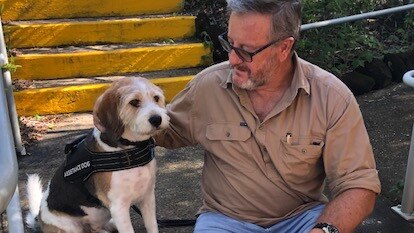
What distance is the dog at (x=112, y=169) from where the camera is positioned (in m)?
2.53

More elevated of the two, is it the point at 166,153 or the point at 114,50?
the point at 114,50

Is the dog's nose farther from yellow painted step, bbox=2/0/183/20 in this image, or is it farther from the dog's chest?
yellow painted step, bbox=2/0/183/20

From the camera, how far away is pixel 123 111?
2.51 m

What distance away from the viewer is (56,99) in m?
5.32

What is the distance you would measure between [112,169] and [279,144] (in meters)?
0.88

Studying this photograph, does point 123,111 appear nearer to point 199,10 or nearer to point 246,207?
point 246,207

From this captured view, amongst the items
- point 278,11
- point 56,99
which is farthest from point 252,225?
point 56,99

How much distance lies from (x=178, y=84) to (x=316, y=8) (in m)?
1.74

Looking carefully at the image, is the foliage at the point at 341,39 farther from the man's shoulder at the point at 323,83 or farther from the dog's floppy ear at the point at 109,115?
the dog's floppy ear at the point at 109,115

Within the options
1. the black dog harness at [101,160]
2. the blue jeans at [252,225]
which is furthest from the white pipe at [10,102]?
the blue jeans at [252,225]

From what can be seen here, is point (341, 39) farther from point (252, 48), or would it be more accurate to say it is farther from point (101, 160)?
point (101, 160)

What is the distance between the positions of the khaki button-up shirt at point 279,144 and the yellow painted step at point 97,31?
3.58 m

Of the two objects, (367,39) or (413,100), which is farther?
(367,39)

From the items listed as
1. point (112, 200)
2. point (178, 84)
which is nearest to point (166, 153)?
point (178, 84)
